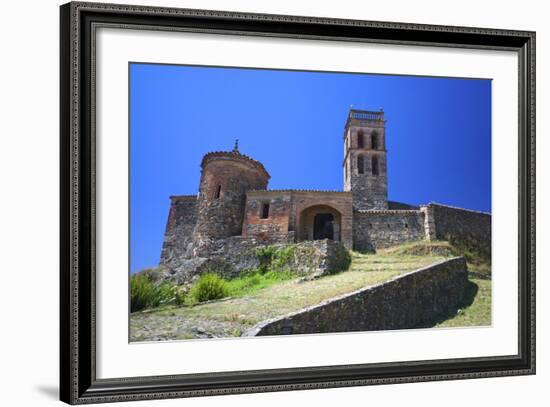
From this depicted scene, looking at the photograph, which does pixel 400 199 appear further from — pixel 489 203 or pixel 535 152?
pixel 535 152

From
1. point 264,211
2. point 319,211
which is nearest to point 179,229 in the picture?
point 264,211

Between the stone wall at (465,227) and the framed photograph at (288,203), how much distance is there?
24mm

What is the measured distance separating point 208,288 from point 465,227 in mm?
3383

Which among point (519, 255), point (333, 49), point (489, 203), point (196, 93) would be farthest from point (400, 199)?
point (196, 93)

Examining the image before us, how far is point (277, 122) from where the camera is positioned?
7.24 m

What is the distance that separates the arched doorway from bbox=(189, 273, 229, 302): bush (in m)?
1.28

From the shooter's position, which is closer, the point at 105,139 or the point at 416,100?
the point at 105,139

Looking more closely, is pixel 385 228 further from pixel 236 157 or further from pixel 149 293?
pixel 149 293

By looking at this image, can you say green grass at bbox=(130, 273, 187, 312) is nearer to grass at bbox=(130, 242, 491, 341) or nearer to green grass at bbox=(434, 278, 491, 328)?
grass at bbox=(130, 242, 491, 341)

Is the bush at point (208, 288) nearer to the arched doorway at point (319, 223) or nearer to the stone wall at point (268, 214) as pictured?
the stone wall at point (268, 214)

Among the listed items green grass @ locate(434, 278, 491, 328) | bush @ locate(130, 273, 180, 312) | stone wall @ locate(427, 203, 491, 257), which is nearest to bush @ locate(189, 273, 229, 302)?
bush @ locate(130, 273, 180, 312)

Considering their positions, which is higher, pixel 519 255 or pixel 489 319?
→ pixel 519 255

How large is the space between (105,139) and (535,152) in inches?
204

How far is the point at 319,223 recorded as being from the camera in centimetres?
792
